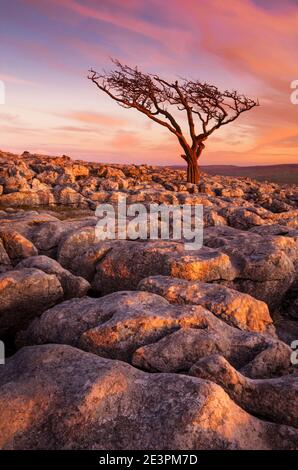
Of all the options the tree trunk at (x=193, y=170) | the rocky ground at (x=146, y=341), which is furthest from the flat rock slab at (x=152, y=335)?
the tree trunk at (x=193, y=170)

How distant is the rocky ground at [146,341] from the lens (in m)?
5.86

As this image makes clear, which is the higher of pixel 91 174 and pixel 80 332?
pixel 91 174

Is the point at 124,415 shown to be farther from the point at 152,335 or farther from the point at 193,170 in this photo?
the point at 193,170

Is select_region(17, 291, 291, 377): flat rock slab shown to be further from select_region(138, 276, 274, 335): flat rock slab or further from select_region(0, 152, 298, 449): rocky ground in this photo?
select_region(138, 276, 274, 335): flat rock slab

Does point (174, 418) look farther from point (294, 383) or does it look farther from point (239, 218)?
point (239, 218)

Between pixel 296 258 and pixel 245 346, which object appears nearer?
pixel 245 346

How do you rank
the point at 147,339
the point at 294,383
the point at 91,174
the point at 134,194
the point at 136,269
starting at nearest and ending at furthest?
the point at 294,383 < the point at 147,339 < the point at 136,269 < the point at 134,194 < the point at 91,174

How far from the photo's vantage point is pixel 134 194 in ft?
98.3

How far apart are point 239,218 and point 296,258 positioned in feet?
24.6

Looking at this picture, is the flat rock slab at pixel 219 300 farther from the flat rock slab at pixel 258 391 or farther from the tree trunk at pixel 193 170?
the tree trunk at pixel 193 170

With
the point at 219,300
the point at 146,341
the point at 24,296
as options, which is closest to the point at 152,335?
the point at 146,341

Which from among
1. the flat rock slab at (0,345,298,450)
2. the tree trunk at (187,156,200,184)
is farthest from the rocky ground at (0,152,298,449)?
the tree trunk at (187,156,200,184)
